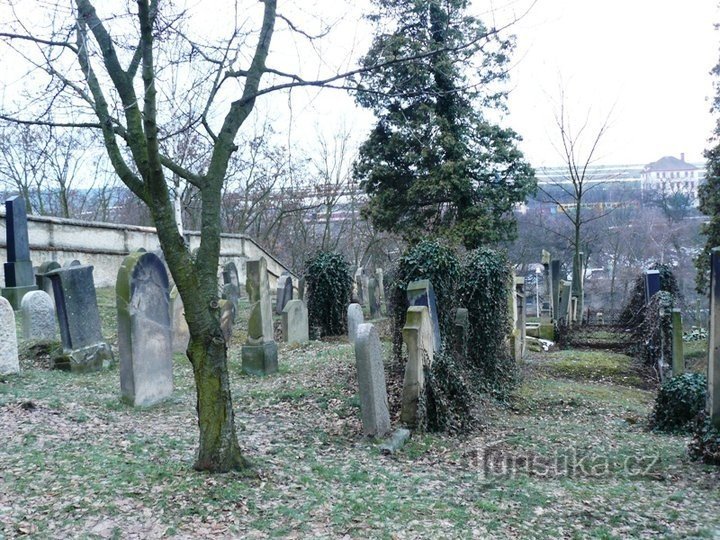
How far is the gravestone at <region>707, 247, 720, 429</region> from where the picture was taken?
587 centimetres

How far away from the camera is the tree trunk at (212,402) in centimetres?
492

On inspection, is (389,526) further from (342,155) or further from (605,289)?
(605,289)

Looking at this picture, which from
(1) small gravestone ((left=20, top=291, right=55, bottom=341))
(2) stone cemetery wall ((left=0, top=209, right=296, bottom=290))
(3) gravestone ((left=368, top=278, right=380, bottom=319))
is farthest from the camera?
(2) stone cemetery wall ((left=0, top=209, right=296, bottom=290))

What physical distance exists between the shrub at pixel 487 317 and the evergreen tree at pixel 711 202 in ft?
32.8

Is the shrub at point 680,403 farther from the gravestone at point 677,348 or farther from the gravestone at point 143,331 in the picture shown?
the gravestone at point 143,331

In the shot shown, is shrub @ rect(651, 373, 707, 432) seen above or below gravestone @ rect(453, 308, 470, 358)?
below

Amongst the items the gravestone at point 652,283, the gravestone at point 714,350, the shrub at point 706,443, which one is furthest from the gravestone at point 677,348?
the gravestone at point 652,283

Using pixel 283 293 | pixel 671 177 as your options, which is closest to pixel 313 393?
pixel 283 293

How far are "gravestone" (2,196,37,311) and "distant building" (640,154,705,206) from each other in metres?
28.3

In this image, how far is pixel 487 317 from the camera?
10727 mm

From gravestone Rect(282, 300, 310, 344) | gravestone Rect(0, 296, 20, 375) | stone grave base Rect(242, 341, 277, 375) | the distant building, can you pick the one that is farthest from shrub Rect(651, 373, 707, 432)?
the distant building

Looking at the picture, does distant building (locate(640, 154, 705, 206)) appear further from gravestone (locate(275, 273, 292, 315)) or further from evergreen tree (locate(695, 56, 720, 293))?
gravestone (locate(275, 273, 292, 315))

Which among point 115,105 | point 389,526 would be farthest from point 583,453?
point 115,105

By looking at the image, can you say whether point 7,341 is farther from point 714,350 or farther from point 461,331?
point 714,350
